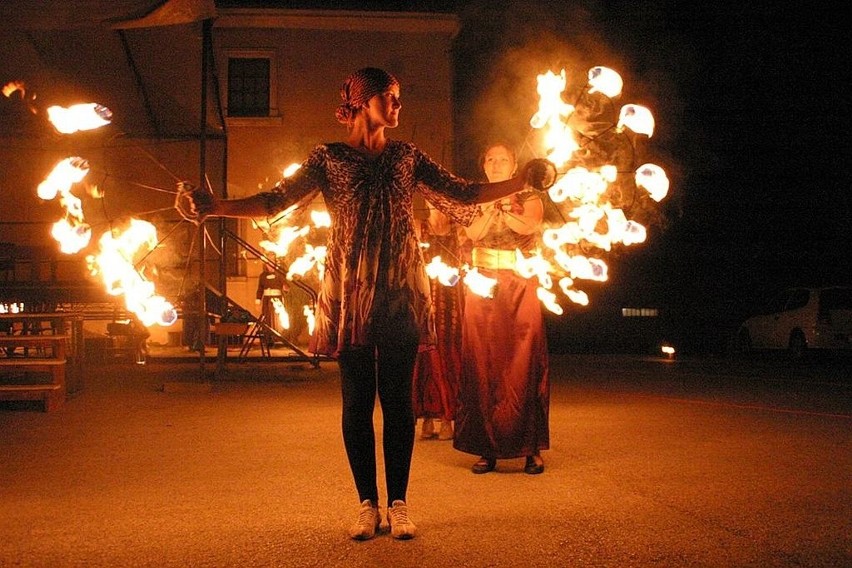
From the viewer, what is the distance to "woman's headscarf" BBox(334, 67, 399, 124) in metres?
4.24

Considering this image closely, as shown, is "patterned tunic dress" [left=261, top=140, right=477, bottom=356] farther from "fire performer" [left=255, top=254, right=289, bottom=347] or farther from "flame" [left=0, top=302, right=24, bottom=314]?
"flame" [left=0, top=302, right=24, bottom=314]

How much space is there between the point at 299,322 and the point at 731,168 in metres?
15.5

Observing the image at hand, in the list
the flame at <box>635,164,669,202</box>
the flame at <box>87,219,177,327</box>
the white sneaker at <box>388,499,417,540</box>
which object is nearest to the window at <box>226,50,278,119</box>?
the flame at <box>87,219,177,327</box>

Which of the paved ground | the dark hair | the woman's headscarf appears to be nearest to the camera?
the paved ground

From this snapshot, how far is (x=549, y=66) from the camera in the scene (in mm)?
5918

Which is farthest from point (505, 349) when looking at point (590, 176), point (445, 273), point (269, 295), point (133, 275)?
point (269, 295)

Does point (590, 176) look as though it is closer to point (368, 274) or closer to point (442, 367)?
point (368, 274)

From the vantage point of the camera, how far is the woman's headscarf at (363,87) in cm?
424

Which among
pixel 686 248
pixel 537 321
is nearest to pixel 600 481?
pixel 537 321

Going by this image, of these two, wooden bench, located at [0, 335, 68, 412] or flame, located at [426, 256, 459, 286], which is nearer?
flame, located at [426, 256, 459, 286]

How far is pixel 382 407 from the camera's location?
4195 millimetres

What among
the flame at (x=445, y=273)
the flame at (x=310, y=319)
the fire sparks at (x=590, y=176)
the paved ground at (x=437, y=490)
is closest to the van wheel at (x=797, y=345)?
the paved ground at (x=437, y=490)

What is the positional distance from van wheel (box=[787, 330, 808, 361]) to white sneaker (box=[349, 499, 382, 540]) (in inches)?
654

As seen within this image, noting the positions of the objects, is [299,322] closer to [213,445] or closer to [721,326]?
[213,445]
